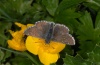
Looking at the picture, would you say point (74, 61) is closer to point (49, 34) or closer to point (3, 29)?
point (49, 34)

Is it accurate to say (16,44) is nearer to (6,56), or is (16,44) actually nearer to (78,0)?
(6,56)

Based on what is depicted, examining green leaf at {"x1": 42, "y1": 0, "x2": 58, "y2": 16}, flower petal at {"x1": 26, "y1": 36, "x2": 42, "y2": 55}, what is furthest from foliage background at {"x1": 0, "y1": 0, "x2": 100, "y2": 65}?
flower petal at {"x1": 26, "y1": 36, "x2": 42, "y2": 55}

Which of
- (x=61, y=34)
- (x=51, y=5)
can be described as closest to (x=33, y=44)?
(x=61, y=34)

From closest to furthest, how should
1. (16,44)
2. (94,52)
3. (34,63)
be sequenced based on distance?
(94,52), (16,44), (34,63)

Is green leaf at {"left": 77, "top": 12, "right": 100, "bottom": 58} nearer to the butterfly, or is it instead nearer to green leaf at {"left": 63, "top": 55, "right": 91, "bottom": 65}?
green leaf at {"left": 63, "top": 55, "right": 91, "bottom": 65}

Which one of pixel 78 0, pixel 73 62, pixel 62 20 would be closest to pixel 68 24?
pixel 62 20

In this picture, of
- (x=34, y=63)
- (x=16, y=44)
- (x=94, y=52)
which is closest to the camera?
(x=94, y=52)
